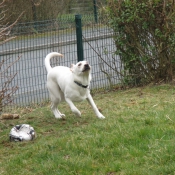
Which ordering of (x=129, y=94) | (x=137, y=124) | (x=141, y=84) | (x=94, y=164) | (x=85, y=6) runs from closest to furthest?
(x=94, y=164)
(x=137, y=124)
(x=129, y=94)
(x=141, y=84)
(x=85, y=6)

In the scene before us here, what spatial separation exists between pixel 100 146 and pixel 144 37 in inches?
195

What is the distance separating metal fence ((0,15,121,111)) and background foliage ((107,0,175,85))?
0.41 metres

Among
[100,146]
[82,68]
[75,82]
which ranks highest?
[82,68]

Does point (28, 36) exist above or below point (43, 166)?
above

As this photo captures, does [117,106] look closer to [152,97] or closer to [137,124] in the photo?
[152,97]

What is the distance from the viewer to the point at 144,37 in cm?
1045

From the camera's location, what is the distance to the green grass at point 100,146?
210 inches

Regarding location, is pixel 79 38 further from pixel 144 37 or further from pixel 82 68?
pixel 82 68

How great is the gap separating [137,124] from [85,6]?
1815 centimetres

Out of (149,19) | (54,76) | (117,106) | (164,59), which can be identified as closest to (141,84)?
(164,59)

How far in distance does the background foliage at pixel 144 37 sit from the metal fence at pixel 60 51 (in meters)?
0.41

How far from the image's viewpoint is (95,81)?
11.2 metres

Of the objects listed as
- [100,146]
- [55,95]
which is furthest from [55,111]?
[100,146]

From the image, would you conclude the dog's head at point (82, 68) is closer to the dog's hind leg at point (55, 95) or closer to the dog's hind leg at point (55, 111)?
the dog's hind leg at point (55, 95)
